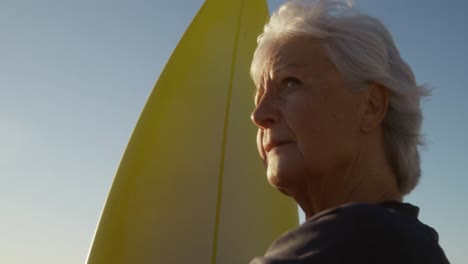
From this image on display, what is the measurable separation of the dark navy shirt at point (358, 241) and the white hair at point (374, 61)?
16.5 inches

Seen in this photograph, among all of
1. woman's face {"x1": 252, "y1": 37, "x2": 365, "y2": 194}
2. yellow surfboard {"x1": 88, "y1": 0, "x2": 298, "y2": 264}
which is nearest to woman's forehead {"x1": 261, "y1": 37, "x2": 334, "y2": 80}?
woman's face {"x1": 252, "y1": 37, "x2": 365, "y2": 194}

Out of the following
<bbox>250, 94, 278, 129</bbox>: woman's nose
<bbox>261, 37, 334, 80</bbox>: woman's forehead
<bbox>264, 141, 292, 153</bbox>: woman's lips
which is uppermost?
<bbox>261, 37, 334, 80</bbox>: woman's forehead

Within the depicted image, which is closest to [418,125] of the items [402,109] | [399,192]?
[402,109]

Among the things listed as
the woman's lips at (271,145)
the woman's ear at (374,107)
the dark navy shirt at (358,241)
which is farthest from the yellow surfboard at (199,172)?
the dark navy shirt at (358,241)

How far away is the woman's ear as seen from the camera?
1.31 meters

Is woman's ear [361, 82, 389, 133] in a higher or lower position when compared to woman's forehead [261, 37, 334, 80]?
lower

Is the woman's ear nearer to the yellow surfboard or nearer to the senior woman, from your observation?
the senior woman

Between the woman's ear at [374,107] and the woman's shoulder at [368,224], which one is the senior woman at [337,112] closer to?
the woman's ear at [374,107]

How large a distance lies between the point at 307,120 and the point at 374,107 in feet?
0.60

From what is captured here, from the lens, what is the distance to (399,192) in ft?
4.28

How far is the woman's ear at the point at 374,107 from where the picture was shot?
4.28 ft

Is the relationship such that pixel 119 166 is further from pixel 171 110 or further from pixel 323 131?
pixel 323 131

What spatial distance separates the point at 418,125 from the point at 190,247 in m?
1.32

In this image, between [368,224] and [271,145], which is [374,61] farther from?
[368,224]
